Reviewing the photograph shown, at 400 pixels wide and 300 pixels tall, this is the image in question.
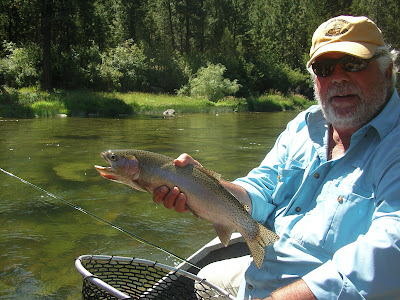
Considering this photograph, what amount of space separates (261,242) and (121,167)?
3.01ft

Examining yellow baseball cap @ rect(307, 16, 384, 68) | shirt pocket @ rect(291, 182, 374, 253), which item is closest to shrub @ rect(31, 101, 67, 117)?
yellow baseball cap @ rect(307, 16, 384, 68)

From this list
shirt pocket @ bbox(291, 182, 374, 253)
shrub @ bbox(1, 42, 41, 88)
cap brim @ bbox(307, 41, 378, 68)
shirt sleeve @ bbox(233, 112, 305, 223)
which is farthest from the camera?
shrub @ bbox(1, 42, 41, 88)

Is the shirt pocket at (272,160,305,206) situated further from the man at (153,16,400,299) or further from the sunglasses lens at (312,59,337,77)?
the sunglasses lens at (312,59,337,77)

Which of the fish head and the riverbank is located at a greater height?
the fish head

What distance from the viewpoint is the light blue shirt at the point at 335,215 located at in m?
1.75

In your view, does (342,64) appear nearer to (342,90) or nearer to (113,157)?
(342,90)

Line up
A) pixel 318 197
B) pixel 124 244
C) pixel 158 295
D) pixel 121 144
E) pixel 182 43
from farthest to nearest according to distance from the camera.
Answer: pixel 182 43, pixel 121 144, pixel 124 244, pixel 158 295, pixel 318 197

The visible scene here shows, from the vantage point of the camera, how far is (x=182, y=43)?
6328cm

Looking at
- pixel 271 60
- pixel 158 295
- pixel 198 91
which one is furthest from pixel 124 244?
pixel 271 60

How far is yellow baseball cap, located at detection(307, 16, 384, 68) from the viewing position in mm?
2279

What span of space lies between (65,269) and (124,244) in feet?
3.19

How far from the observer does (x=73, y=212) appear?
720 cm

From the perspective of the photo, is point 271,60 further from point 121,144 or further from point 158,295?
point 158,295

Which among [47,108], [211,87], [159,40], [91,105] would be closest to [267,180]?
[47,108]
